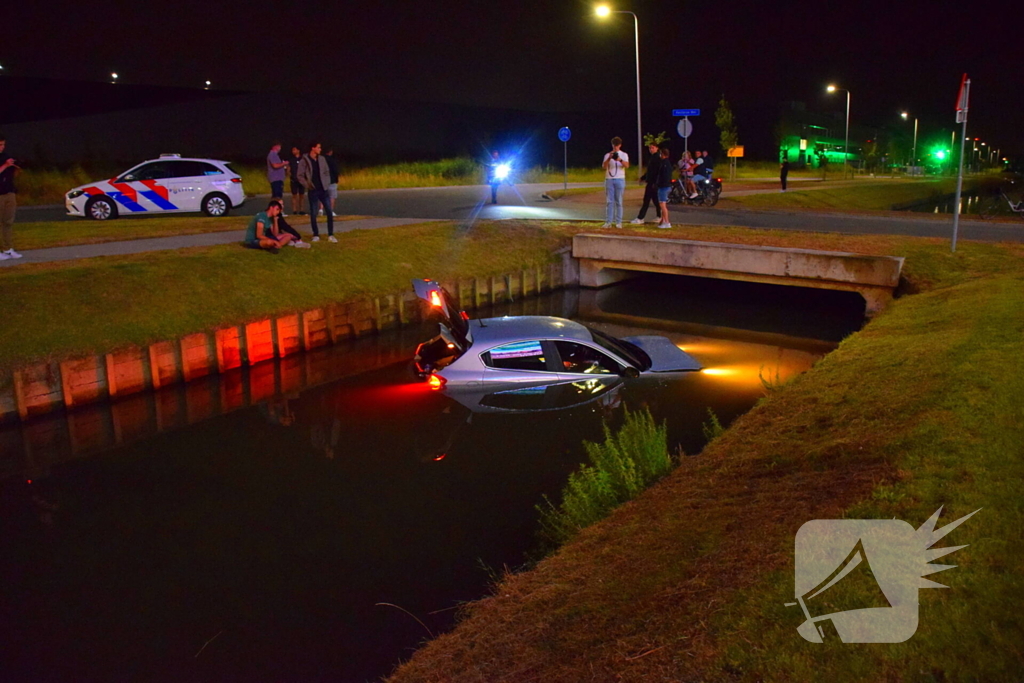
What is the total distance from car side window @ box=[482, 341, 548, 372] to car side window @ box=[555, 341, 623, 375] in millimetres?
303

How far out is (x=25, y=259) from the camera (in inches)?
568

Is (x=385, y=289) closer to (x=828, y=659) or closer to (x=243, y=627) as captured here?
(x=243, y=627)

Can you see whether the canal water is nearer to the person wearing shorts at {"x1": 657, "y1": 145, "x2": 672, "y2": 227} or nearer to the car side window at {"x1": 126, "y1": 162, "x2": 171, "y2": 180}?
the person wearing shorts at {"x1": 657, "y1": 145, "x2": 672, "y2": 227}

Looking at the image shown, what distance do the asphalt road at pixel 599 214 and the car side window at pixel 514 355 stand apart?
40.5 feet

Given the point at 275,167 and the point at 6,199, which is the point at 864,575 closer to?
the point at 6,199

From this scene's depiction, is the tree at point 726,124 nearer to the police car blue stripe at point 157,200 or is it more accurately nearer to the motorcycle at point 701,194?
the motorcycle at point 701,194

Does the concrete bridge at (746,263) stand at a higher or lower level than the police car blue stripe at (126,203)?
lower

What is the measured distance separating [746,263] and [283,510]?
1189 centimetres

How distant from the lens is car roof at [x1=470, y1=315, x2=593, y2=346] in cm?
1047

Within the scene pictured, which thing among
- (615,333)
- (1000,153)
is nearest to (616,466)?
(615,333)

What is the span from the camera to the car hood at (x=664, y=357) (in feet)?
37.3

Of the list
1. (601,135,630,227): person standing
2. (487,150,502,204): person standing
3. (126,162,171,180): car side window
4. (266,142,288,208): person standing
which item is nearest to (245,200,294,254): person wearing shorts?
(266,142,288,208): person standing

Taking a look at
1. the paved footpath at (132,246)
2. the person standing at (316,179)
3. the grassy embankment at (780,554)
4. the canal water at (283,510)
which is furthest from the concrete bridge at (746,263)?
the grassy embankment at (780,554)

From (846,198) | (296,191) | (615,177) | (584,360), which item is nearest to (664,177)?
(615,177)
